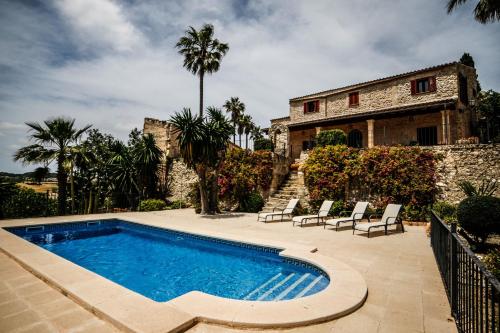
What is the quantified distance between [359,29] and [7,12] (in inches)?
437

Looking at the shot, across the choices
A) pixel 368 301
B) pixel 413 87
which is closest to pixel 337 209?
pixel 368 301

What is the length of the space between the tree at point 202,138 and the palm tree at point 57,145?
5.32 metres

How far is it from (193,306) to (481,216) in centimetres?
738

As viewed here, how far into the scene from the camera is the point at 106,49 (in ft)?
33.1

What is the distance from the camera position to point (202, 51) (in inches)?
766

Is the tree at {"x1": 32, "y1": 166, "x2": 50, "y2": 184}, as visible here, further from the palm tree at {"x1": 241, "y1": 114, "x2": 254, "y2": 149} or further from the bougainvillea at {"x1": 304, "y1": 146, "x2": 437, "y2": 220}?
the palm tree at {"x1": 241, "y1": 114, "x2": 254, "y2": 149}

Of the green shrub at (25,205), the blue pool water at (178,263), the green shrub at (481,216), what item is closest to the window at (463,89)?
the green shrub at (481,216)

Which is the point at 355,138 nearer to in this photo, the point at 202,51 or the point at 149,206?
the point at 202,51

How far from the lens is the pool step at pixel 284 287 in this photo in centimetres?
515

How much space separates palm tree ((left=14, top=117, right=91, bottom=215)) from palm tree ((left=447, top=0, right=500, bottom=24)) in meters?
19.6

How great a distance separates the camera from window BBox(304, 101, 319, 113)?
83.0ft

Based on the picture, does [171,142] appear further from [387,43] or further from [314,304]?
[314,304]

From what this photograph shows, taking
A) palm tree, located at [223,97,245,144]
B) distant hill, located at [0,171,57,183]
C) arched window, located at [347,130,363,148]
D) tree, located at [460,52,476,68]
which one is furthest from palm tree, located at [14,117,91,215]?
tree, located at [460,52,476,68]

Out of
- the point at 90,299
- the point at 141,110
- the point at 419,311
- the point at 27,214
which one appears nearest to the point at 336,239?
the point at 419,311
